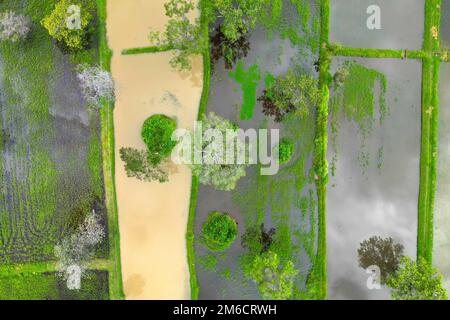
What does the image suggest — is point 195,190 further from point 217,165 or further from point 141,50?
point 141,50

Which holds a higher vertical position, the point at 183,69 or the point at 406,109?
the point at 183,69

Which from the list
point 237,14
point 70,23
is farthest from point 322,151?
point 70,23

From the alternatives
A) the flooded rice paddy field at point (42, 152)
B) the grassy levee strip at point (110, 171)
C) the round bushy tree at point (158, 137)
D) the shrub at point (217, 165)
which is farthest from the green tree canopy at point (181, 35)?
the flooded rice paddy field at point (42, 152)

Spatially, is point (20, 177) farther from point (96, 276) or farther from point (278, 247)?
point (278, 247)

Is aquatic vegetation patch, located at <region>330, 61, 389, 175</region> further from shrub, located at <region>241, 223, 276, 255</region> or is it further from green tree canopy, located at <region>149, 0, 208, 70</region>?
green tree canopy, located at <region>149, 0, 208, 70</region>

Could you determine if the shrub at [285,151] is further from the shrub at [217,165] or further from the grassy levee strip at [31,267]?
the grassy levee strip at [31,267]

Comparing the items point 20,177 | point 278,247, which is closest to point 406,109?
point 278,247
